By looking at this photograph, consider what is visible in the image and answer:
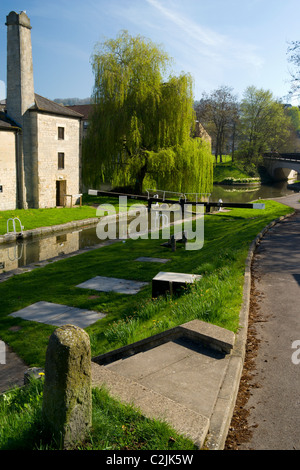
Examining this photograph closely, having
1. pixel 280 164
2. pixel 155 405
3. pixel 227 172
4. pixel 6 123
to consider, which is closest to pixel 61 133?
pixel 6 123

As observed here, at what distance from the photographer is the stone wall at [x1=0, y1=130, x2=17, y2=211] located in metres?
26.5

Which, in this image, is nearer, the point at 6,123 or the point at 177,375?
the point at 177,375

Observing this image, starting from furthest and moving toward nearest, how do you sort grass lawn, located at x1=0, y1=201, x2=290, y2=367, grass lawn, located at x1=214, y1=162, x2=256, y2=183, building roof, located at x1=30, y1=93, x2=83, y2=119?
grass lawn, located at x1=214, y1=162, x2=256, y2=183
building roof, located at x1=30, y1=93, x2=83, y2=119
grass lawn, located at x1=0, y1=201, x2=290, y2=367

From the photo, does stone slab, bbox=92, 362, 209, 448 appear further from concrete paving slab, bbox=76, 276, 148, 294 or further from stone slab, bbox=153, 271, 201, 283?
concrete paving slab, bbox=76, 276, 148, 294

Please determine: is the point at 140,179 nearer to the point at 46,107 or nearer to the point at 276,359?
the point at 46,107

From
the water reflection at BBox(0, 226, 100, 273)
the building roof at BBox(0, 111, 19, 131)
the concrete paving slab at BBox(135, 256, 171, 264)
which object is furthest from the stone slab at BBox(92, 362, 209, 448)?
the building roof at BBox(0, 111, 19, 131)

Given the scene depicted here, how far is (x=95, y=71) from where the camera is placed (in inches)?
1328

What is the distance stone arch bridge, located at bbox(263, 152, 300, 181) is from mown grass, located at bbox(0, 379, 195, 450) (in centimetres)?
6047

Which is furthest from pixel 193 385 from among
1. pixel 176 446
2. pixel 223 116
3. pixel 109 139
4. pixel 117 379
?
pixel 223 116

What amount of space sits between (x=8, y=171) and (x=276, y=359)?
24.8m

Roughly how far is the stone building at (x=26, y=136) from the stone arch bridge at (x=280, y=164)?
40.9 m

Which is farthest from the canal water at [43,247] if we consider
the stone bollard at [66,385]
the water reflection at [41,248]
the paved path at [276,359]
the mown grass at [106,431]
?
the stone bollard at [66,385]

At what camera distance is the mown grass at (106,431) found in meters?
3.72

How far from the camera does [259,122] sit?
6812 centimetres
